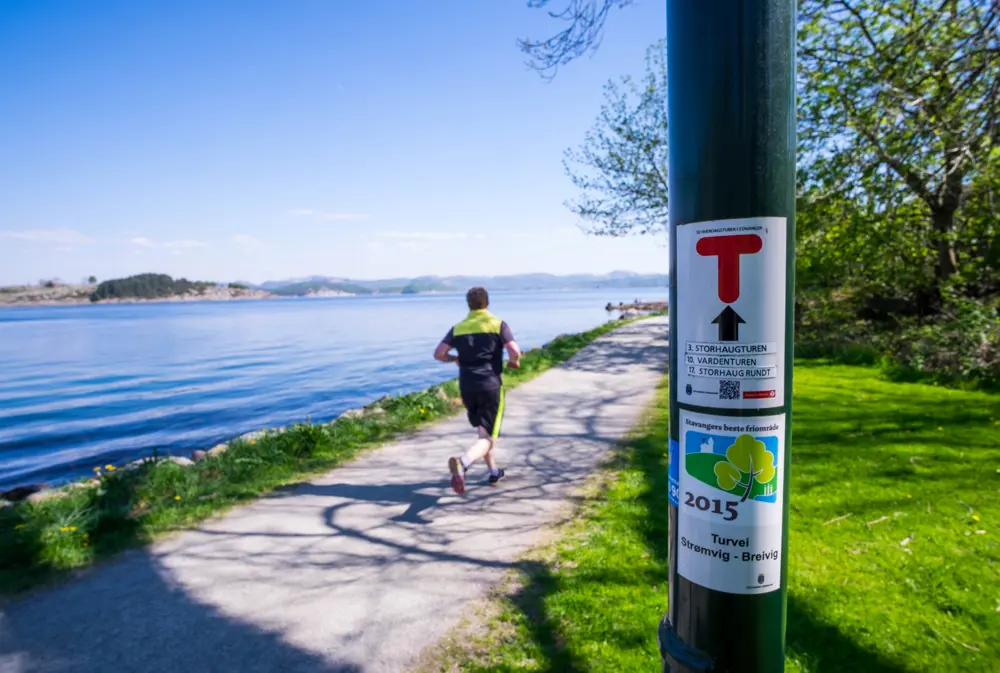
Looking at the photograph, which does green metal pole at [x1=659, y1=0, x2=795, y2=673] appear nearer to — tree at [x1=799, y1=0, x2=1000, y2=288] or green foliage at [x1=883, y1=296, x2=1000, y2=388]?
tree at [x1=799, y1=0, x2=1000, y2=288]

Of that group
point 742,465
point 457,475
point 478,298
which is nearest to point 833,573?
point 457,475

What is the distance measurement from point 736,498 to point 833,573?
3.26m

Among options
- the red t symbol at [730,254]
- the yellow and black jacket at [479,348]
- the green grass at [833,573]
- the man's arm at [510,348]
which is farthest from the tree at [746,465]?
the yellow and black jacket at [479,348]

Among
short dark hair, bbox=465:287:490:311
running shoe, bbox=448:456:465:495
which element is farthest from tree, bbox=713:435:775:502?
short dark hair, bbox=465:287:490:311

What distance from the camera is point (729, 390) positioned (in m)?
1.50

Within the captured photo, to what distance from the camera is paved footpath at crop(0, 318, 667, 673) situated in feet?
11.1

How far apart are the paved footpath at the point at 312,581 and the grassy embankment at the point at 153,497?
0.28 metres

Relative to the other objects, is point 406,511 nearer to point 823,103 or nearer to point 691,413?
point 691,413

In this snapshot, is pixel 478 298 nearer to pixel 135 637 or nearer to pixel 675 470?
pixel 135 637

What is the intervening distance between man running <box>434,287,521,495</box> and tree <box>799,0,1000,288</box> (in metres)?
5.19

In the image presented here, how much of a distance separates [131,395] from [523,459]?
19.1 meters

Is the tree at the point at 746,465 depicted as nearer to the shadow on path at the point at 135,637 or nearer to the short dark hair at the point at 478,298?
the shadow on path at the point at 135,637

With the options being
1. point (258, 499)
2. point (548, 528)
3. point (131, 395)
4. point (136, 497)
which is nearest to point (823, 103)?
point (548, 528)

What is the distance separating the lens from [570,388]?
12.1 meters
